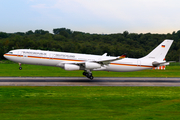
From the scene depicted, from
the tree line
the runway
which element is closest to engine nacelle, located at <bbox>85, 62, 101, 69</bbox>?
the runway

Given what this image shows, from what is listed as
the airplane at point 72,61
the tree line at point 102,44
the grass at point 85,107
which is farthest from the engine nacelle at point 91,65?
the tree line at point 102,44

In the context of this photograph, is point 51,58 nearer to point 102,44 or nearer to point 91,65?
point 91,65

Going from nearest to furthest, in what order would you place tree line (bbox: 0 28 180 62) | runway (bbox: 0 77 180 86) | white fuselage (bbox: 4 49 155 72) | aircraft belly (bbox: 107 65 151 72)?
runway (bbox: 0 77 180 86) < white fuselage (bbox: 4 49 155 72) < aircraft belly (bbox: 107 65 151 72) < tree line (bbox: 0 28 180 62)

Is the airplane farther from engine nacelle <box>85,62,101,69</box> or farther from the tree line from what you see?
the tree line

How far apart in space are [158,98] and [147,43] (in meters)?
106

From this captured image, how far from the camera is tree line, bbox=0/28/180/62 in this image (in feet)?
300

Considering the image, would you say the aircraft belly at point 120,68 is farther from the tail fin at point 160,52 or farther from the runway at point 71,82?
the tail fin at point 160,52

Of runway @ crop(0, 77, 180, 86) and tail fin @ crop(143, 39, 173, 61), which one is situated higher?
tail fin @ crop(143, 39, 173, 61)

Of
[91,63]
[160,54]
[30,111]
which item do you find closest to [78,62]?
[91,63]

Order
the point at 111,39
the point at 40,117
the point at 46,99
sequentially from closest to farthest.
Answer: the point at 40,117
the point at 46,99
the point at 111,39

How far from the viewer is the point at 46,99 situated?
19891 mm

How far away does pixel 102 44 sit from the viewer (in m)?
115

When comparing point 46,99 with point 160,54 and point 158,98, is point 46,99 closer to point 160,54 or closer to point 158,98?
point 158,98

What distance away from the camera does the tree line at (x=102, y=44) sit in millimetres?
91350
